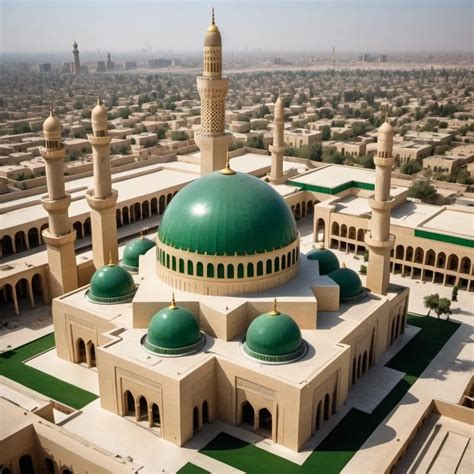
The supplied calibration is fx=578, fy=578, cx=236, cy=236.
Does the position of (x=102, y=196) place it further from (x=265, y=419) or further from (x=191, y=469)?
(x=191, y=469)

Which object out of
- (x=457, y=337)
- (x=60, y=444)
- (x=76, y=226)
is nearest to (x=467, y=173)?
(x=457, y=337)

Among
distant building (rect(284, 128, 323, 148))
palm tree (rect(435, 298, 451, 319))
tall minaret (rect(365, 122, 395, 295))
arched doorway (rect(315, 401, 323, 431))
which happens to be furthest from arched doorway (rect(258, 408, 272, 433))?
distant building (rect(284, 128, 323, 148))

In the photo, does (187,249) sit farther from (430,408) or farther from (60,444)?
(430,408)

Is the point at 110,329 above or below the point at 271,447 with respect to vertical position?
above

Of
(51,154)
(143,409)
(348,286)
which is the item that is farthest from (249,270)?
(51,154)

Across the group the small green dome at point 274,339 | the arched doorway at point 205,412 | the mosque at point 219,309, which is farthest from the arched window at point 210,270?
the arched doorway at point 205,412
